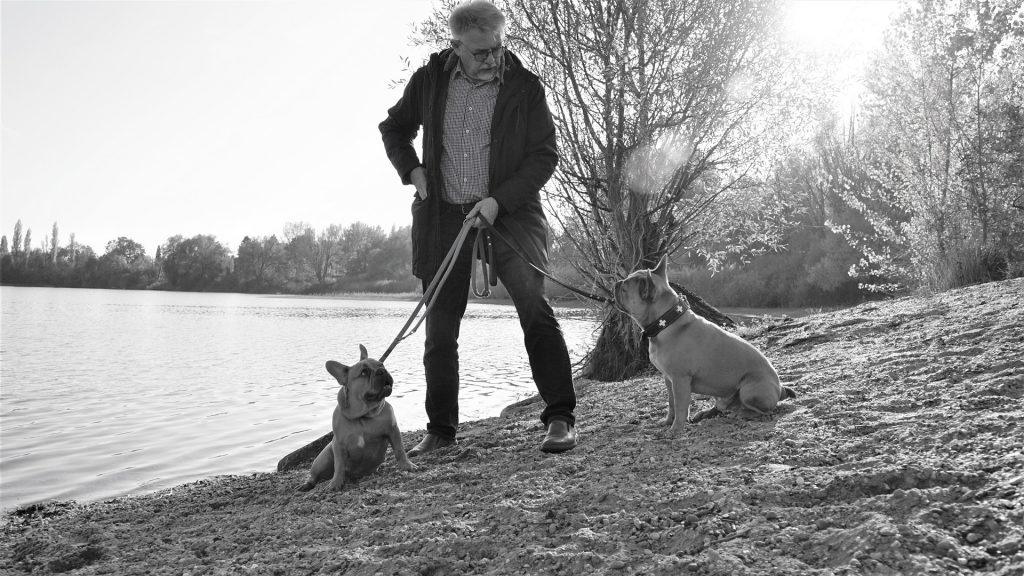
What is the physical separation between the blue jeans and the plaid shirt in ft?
0.75

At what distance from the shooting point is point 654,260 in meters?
9.41

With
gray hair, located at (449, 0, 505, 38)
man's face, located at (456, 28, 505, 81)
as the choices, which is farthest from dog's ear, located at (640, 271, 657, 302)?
gray hair, located at (449, 0, 505, 38)

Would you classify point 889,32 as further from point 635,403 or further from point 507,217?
point 507,217

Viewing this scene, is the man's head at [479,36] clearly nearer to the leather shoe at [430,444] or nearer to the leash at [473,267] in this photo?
the leash at [473,267]

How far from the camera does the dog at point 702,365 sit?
4.58m

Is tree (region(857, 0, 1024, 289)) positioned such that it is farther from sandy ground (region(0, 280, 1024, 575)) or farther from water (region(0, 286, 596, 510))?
sandy ground (region(0, 280, 1024, 575))

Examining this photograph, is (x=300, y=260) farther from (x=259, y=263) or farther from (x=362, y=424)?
(x=362, y=424)

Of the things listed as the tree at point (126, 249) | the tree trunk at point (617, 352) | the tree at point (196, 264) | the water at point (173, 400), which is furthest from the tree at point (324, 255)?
the tree trunk at point (617, 352)

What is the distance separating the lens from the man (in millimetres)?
4594

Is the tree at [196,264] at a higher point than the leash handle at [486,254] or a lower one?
higher

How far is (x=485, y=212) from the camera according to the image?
14.5ft

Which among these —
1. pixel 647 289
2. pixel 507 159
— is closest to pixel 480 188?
pixel 507 159

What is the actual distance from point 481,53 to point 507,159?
2.46ft

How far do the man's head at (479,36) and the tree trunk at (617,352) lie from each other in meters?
5.40
